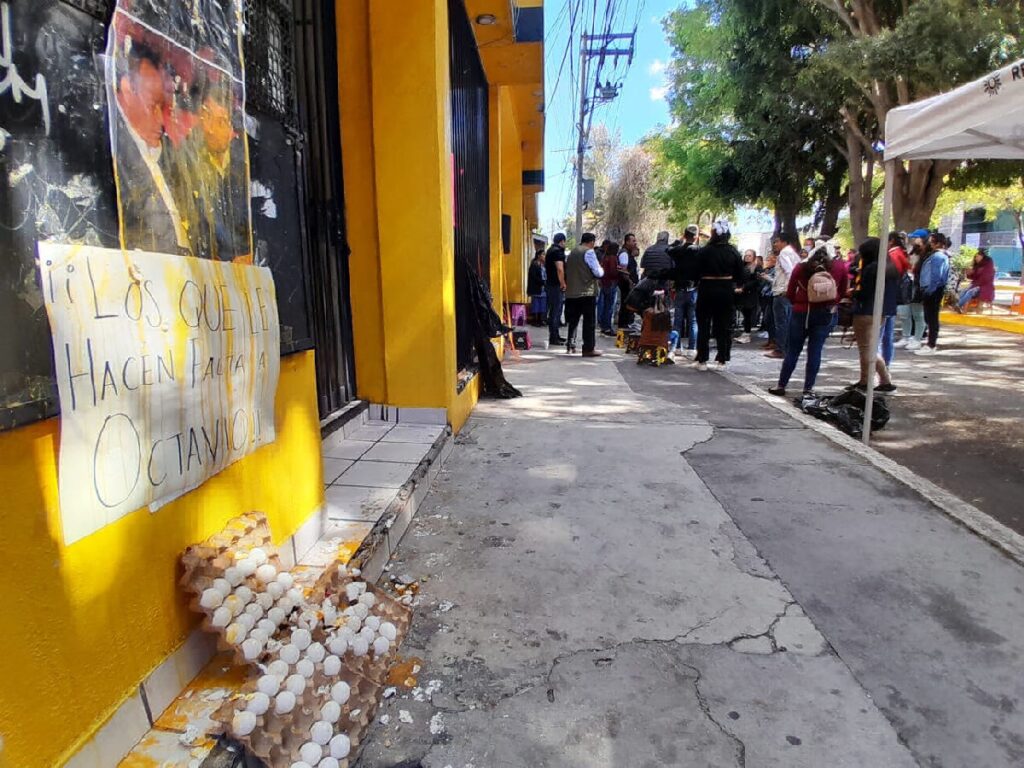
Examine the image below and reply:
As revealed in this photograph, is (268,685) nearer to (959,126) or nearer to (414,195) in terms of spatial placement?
(414,195)

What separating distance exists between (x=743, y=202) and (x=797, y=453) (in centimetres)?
1620

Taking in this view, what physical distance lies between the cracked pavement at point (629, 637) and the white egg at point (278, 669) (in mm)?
348

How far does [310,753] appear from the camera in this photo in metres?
1.64

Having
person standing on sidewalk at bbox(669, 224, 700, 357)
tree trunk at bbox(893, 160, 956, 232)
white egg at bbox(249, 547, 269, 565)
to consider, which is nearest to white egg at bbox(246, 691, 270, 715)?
white egg at bbox(249, 547, 269, 565)

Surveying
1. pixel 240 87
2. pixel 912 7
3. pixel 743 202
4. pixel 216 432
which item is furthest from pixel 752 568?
pixel 743 202

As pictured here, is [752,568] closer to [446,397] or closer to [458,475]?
[458,475]

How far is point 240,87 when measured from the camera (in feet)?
6.54

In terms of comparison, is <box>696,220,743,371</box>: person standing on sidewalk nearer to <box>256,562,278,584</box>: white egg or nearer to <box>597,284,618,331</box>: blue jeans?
<box>597,284,618,331</box>: blue jeans

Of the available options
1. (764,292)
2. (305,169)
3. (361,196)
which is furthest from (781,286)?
(305,169)

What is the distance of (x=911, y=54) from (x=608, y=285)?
6.56 m

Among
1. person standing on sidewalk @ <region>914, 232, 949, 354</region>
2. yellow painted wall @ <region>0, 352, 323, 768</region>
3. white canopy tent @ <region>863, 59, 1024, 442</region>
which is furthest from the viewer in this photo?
person standing on sidewalk @ <region>914, 232, 949, 354</region>

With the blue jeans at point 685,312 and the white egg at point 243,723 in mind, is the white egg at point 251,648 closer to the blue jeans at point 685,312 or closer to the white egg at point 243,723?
the white egg at point 243,723

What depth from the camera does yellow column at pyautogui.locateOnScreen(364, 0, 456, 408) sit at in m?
4.04

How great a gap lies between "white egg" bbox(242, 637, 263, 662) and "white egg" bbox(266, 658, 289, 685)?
52 mm
